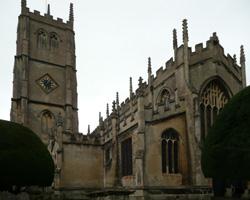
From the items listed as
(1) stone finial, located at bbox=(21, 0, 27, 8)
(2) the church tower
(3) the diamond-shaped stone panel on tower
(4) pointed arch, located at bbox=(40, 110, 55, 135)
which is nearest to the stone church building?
(2) the church tower

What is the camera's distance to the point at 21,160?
21.2 metres

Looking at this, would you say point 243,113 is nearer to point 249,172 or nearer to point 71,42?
point 249,172

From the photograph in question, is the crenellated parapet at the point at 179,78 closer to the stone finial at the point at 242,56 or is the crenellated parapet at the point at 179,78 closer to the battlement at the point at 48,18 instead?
the stone finial at the point at 242,56

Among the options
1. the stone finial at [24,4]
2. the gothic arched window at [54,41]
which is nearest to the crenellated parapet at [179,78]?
the gothic arched window at [54,41]

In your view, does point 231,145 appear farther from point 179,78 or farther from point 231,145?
point 179,78

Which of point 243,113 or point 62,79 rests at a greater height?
point 62,79

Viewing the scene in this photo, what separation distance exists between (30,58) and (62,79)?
459 cm

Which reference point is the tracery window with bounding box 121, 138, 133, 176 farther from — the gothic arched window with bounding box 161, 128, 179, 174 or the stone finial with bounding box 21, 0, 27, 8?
the stone finial with bounding box 21, 0, 27, 8

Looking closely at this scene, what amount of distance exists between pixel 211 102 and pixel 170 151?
499cm

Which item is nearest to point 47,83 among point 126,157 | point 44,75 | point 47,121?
point 44,75

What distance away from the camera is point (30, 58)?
46812mm

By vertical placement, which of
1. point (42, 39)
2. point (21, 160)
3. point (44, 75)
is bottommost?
point (21, 160)

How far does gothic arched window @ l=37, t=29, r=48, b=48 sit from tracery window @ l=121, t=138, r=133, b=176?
78.8 ft

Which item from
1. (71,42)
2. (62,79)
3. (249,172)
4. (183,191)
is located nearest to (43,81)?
(62,79)
